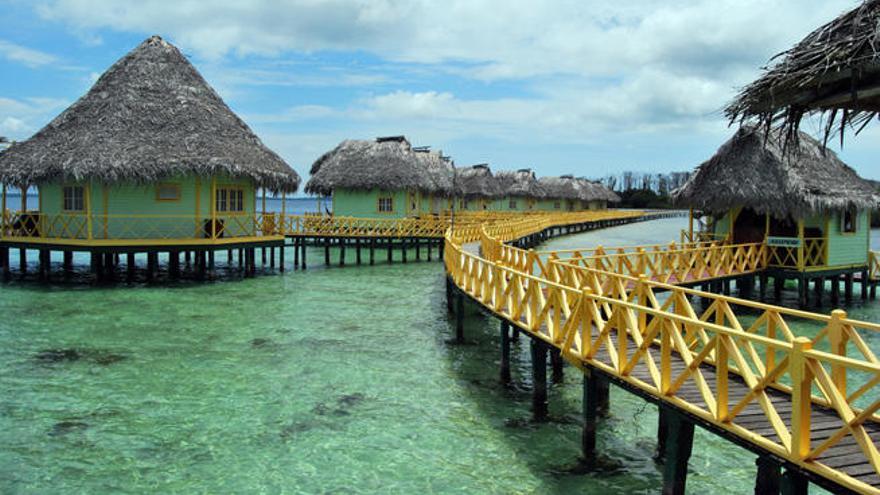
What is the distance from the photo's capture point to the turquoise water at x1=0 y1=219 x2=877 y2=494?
287 inches

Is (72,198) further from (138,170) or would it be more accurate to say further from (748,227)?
(748,227)

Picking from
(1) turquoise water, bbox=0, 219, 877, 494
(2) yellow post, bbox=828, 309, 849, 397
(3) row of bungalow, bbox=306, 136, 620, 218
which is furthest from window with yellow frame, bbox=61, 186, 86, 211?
(2) yellow post, bbox=828, 309, 849, 397

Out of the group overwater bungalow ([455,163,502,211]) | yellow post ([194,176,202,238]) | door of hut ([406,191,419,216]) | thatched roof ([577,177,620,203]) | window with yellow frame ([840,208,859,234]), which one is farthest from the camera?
thatched roof ([577,177,620,203])

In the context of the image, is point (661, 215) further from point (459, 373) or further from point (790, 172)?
point (459, 373)

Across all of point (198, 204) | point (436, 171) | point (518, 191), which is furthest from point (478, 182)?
point (198, 204)

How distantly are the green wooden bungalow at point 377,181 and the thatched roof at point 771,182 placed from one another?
1641 centimetres

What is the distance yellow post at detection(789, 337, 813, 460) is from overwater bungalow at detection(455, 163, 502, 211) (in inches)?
1663

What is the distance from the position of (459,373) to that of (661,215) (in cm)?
7509

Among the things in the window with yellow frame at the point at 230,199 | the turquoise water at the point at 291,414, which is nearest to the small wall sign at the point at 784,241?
the turquoise water at the point at 291,414

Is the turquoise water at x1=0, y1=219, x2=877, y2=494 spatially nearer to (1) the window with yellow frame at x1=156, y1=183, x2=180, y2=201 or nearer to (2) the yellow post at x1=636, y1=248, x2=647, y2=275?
(2) the yellow post at x1=636, y1=248, x2=647, y2=275

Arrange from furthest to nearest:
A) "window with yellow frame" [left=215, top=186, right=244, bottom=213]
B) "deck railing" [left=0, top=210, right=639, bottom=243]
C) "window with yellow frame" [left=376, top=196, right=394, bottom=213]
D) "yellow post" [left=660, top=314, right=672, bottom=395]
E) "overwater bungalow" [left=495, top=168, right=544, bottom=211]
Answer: "overwater bungalow" [left=495, top=168, right=544, bottom=211]
"window with yellow frame" [left=376, top=196, right=394, bottom=213]
"window with yellow frame" [left=215, top=186, right=244, bottom=213]
"deck railing" [left=0, top=210, right=639, bottom=243]
"yellow post" [left=660, top=314, right=672, bottom=395]

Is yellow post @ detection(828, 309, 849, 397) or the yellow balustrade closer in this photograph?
yellow post @ detection(828, 309, 849, 397)

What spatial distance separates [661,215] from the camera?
81.6m

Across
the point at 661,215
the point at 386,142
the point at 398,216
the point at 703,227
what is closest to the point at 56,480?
the point at 703,227
